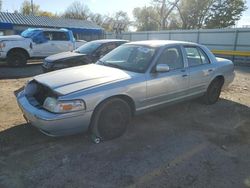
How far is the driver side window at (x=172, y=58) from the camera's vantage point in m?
4.68

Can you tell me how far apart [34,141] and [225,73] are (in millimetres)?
4667

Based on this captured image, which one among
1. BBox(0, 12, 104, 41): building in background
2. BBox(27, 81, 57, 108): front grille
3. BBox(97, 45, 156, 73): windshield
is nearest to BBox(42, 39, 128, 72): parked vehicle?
BBox(97, 45, 156, 73): windshield

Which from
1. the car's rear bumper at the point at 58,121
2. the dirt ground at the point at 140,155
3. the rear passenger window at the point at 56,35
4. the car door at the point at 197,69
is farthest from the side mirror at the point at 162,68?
the rear passenger window at the point at 56,35

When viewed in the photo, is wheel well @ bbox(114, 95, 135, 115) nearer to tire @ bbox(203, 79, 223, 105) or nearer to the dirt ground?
the dirt ground

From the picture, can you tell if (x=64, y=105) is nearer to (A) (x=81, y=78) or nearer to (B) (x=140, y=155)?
(A) (x=81, y=78)

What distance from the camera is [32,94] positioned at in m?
4.14

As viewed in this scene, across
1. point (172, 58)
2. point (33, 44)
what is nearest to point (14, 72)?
point (33, 44)

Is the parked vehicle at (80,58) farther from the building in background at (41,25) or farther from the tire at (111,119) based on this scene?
the building in background at (41,25)

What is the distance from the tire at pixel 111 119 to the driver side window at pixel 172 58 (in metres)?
1.15

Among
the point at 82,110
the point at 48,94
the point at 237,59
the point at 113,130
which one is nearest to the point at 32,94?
the point at 48,94

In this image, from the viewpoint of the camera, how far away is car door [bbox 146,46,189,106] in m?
4.43

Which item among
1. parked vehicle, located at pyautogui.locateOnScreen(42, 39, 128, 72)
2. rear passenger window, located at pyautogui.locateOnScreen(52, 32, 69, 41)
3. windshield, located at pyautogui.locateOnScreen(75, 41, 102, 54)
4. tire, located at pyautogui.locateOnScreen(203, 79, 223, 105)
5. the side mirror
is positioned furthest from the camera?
rear passenger window, located at pyautogui.locateOnScreen(52, 32, 69, 41)

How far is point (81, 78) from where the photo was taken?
4.04 m

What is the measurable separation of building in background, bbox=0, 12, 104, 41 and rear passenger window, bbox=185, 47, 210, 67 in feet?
62.3
